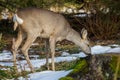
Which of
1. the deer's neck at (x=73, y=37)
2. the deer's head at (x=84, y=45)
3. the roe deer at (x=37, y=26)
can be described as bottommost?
the deer's head at (x=84, y=45)

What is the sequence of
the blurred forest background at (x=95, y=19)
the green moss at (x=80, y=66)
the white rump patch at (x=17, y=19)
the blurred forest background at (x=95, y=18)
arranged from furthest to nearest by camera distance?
the blurred forest background at (x=95, y=18), the blurred forest background at (x=95, y=19), the white rump patch at (x=17, y=19), the green moss at (x=80, y=66)

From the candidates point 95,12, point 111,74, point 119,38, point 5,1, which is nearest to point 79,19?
point 95,12

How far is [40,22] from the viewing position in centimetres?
1148

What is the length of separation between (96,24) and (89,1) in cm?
137

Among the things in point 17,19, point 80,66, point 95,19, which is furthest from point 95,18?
point 80,66

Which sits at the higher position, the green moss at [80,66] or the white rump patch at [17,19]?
the white rump patch at [17,19]

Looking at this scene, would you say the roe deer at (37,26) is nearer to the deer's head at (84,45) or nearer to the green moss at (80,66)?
the deer's head at (84,45)

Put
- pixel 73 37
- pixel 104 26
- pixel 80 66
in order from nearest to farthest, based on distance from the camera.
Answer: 1. pixel 80 66
2. pixel 73 37
3. pixel 104 26

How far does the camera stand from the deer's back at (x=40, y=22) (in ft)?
37.3

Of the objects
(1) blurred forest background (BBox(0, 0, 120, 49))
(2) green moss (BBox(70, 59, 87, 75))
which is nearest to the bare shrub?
(1) blurred forest background (BBox(0, 0, 120, 49))

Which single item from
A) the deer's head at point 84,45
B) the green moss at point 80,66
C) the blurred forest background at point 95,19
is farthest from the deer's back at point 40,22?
the green moss at point 80,66

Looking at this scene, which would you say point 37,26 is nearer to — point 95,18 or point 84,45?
point 84,45

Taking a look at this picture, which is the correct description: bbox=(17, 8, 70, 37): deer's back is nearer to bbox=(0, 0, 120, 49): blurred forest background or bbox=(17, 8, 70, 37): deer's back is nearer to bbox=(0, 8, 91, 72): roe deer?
bbox=(0, 8, 91, 72): roe deer

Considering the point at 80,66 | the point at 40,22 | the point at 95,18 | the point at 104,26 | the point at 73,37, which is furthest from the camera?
the point at 95,18
